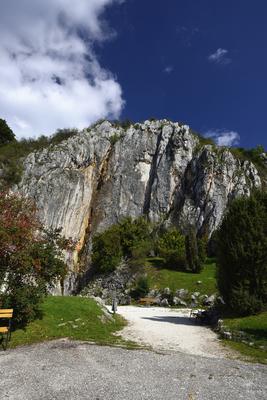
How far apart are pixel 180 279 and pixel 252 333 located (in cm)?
2771

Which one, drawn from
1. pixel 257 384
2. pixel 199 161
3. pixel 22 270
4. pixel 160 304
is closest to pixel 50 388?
pixel 257 384

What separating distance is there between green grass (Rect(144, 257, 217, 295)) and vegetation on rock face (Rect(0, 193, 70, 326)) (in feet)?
78.9

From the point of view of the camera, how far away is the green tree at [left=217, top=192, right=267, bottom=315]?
65.9ft

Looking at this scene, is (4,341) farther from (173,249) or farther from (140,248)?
(173,249)

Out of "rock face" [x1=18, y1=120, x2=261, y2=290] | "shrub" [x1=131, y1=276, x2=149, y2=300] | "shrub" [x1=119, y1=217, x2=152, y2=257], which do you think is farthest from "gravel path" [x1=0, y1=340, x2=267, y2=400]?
→ "rock face" [x1=18, y1=120, x2=261, y2=290]

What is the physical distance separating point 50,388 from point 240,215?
16376 mm

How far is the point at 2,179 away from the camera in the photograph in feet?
200

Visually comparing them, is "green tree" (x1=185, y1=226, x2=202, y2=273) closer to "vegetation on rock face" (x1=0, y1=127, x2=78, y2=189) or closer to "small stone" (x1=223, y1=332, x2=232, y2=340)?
"vegetation on rock face" (x1=0, y1=127, x2=78, y2=189)

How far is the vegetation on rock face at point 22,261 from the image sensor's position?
14.8 meters

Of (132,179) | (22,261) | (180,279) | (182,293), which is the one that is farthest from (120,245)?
(22,261)

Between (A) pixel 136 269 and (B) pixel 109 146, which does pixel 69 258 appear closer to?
(A) pixel 136 269

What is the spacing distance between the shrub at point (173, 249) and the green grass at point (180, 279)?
63.7 inches

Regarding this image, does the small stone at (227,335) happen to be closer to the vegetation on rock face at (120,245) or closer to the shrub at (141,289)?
the shrub at (141,289)

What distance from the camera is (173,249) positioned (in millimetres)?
52156
